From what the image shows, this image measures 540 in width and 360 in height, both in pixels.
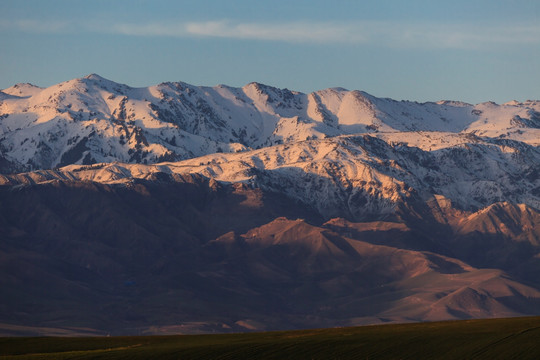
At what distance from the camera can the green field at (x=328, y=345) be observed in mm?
141125

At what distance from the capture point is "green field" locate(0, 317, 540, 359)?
5556 inches

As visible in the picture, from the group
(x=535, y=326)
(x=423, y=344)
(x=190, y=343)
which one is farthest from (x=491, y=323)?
(x=190, y=343)

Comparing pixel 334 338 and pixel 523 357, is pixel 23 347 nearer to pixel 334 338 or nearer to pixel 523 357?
pixel 334 338

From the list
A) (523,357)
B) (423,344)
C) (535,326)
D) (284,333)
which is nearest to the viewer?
(523,357)

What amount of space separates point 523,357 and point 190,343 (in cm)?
4109

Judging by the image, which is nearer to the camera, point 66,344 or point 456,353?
point 456,353

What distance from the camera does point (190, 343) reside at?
156 m

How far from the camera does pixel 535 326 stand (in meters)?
158

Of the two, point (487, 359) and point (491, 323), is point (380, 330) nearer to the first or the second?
point (491, 323)

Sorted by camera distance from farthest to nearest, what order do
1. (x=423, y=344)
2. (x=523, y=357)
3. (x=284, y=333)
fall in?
(x=284, y=333) < (x=423, y=344) < (x=523, y=357)

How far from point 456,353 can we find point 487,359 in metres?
5.28

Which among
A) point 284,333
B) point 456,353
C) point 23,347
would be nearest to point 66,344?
point 23,347

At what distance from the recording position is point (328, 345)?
148 m

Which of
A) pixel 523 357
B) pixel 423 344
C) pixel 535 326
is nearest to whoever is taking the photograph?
pixel 523 357
